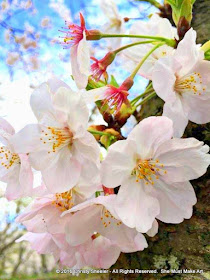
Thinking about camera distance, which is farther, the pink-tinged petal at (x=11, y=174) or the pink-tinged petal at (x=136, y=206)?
the pink-tinged petal at (x=11, y=174)

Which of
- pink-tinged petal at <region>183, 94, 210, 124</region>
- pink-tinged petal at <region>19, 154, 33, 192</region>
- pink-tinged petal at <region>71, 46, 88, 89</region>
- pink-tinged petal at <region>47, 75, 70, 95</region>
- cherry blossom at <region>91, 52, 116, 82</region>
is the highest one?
pink-tinged petal at <region>47, 75, 70, 95</region>

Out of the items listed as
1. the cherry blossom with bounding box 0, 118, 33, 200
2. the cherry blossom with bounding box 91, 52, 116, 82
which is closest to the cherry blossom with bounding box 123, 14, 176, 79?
the cherry blossom with bounding box 91, 52, 116, 82

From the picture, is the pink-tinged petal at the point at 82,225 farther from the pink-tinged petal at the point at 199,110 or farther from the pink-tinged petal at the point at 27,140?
the pink-tinged petal at the point at 199,110

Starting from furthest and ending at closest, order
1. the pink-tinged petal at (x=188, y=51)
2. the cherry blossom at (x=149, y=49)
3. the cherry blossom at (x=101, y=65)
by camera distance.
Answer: the cherry blossom at (x=149, y=49) → the cherry blossom at (x=101, y=65) → the pink-tinged petal at (x=188, y=51)

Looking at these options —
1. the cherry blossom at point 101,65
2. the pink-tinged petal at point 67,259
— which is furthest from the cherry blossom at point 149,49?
the pink-tinged petal at point 67,259

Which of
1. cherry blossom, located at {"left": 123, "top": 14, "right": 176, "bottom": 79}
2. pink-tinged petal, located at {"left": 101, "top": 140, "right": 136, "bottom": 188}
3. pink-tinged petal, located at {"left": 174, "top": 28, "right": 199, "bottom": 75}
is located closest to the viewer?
pink-tinged petal, located at {"left": 101, "top": 140, "right": 136, "bottom": 188}

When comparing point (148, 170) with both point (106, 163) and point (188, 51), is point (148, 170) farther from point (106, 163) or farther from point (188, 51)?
point (188, 51)

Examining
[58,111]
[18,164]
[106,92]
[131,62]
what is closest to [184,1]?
[131,62]

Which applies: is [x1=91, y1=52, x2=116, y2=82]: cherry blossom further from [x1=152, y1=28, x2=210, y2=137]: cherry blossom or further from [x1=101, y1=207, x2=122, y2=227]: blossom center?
[x1=101, y1=207, x2=122, y2=227]: blossom center
